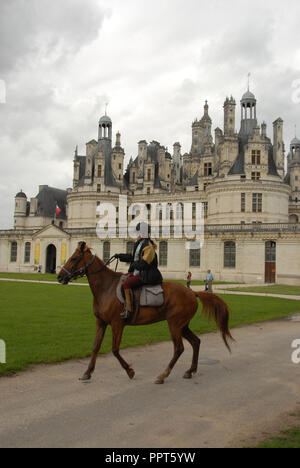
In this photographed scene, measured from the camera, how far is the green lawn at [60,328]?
10.1 meters

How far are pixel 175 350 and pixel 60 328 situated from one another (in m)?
6.33

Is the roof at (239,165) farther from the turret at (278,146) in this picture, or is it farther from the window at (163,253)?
the window at (163,253)

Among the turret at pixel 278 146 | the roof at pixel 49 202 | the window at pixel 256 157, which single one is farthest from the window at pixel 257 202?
the roof at pixel 49 202

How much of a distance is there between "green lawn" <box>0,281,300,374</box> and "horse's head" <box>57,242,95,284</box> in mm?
2288

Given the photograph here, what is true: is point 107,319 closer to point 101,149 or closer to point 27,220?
point 101,149

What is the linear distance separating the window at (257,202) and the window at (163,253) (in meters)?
13.0

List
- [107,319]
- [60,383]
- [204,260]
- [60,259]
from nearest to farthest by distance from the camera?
[60,383], [107,319], [204,260], [60,259]

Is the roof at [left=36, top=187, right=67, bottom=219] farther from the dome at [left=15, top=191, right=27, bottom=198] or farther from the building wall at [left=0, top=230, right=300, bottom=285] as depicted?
the building wall at [left=0, top=230, right=300, bottom=285]

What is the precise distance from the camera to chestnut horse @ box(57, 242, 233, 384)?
8.38 meters

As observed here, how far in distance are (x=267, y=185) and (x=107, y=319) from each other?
50.0 metres

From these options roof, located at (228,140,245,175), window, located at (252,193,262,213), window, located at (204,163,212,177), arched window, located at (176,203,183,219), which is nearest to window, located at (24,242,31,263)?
arched window, located at (176,203,183,219)

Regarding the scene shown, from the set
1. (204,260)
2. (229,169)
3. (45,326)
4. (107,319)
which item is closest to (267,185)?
(229,169)

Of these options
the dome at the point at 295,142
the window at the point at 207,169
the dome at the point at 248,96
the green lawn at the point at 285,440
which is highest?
the dome at the point at 248,96

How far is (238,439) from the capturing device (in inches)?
210
